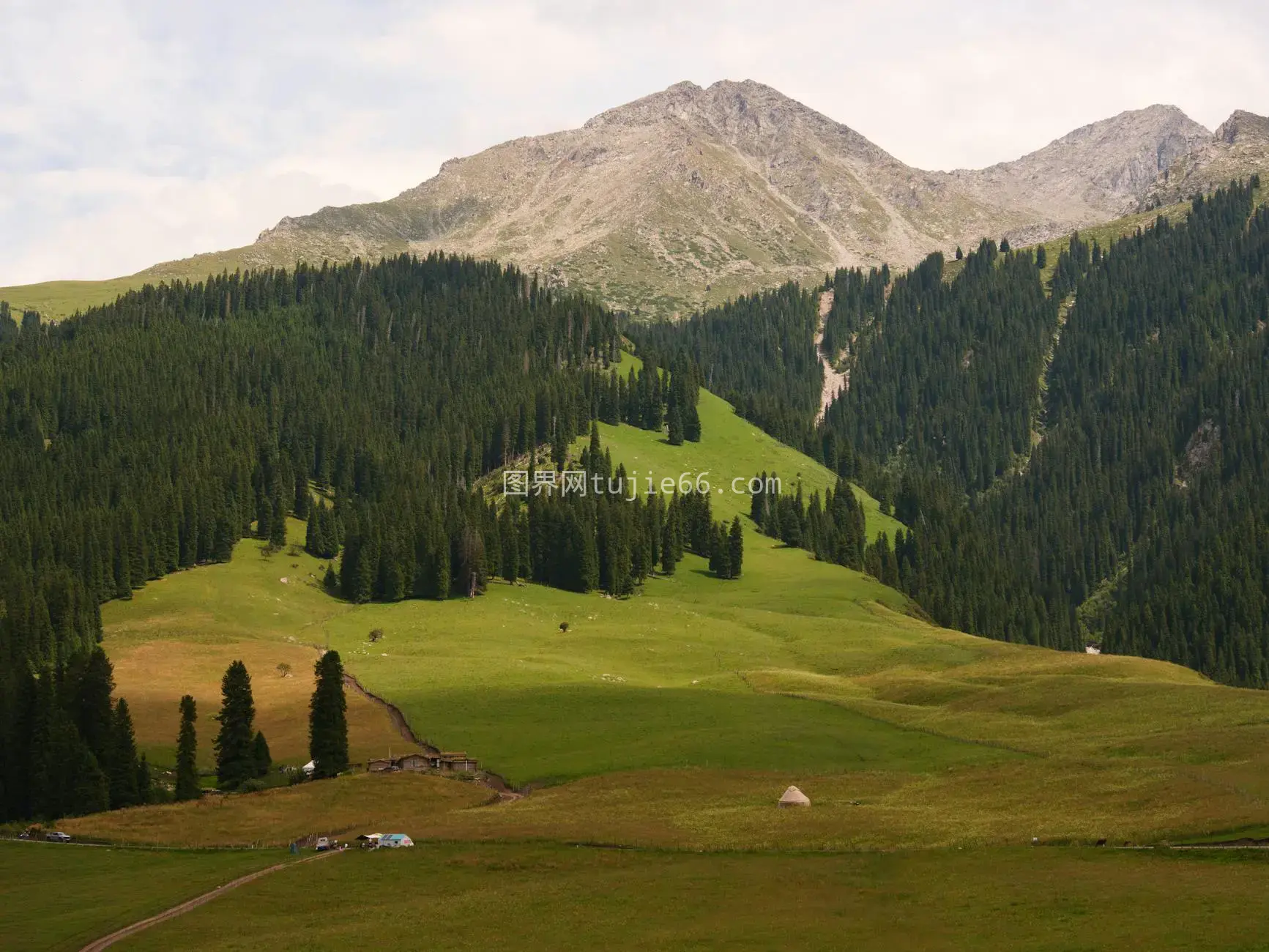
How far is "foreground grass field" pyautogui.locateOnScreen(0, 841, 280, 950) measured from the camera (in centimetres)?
5822

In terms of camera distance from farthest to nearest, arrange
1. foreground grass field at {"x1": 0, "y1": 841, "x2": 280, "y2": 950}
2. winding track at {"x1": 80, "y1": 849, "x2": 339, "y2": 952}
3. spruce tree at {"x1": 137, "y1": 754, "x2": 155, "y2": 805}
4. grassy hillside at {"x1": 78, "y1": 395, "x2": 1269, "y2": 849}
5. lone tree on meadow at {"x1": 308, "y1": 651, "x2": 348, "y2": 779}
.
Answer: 1. lone tree on meadow at {"x1": 308, "y1": 651, "x2": 348, "y2": 779}
2. spruce tree at {"x1": 137, "y1": 754, "x2": 155, "y2": 805}
3. grassy hillside at {"x1": 78, "y1": 395, "x2": 1269, "y2": 849}
4. foreground grass field at {"x1": 0, "y1": 841, "x2": 280, "y2": 950}
5. winding track at {"x1": 80, "y1": 849, "x2": 339, "y2": 952}

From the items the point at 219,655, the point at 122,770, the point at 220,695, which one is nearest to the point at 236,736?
the point at 122,770

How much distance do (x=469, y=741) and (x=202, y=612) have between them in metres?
77.2

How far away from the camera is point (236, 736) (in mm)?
100500

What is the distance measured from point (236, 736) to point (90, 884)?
3280 cm

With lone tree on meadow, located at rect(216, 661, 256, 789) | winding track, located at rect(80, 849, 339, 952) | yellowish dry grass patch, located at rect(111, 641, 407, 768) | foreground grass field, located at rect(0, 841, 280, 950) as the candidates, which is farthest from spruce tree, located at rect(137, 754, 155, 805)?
winding track, located at rect(80, 849, 339, 952)

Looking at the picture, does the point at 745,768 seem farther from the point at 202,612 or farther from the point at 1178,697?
the point at 202,612

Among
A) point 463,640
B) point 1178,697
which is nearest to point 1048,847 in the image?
point 1178,697

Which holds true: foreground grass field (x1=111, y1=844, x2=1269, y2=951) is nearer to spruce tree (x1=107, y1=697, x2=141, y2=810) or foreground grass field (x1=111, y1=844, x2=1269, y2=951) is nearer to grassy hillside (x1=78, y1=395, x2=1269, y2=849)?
grassy hillside (x1=78, y1=395, x2=1269, y2=849)

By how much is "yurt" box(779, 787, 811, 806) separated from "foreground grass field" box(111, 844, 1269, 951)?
1366cm

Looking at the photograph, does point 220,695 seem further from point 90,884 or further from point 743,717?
point 90,884

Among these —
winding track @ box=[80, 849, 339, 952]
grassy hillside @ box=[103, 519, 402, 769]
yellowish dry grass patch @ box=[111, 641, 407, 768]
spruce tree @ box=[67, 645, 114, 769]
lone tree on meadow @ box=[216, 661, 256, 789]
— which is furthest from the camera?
grassy hillside @ box=[103, 519, 402, 769]

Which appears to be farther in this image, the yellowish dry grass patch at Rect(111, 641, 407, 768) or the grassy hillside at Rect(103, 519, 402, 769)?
the grassy hillside at Rect(103, 519, 402, 769)

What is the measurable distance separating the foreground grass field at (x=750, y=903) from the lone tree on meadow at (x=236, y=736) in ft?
109
